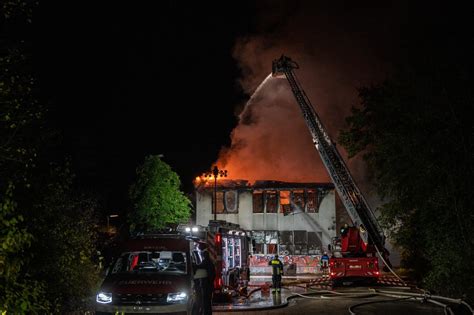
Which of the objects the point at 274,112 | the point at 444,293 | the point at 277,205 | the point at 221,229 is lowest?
the point at 444,293

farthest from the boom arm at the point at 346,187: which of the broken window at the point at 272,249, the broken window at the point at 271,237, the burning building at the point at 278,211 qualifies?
the broken window at the point at 272,249

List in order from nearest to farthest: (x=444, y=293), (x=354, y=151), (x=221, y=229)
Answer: (x=444, y=293)
(x=221, y=229)
(x=354, y=151)

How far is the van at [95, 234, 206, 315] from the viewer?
29.2ft

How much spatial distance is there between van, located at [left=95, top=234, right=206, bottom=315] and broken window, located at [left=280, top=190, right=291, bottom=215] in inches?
1156

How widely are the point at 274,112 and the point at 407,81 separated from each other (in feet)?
108

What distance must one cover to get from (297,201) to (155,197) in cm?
1377

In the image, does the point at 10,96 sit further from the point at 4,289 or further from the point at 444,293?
the point at 444,293

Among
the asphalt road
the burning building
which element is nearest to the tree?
the burning building

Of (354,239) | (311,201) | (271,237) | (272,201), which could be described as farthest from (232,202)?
(354,239)

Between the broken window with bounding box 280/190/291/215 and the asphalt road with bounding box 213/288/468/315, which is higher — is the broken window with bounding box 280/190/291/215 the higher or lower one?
the higher one

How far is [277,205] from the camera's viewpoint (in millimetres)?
40031

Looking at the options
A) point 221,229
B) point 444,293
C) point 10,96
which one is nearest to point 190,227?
point 221,229

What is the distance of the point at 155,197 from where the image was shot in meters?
29.9

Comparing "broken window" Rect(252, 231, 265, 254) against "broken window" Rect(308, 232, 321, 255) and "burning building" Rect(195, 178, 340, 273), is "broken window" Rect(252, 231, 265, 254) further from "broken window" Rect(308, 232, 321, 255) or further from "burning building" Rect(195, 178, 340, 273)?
"broken window" Rect(308, 232, 321, 255)
